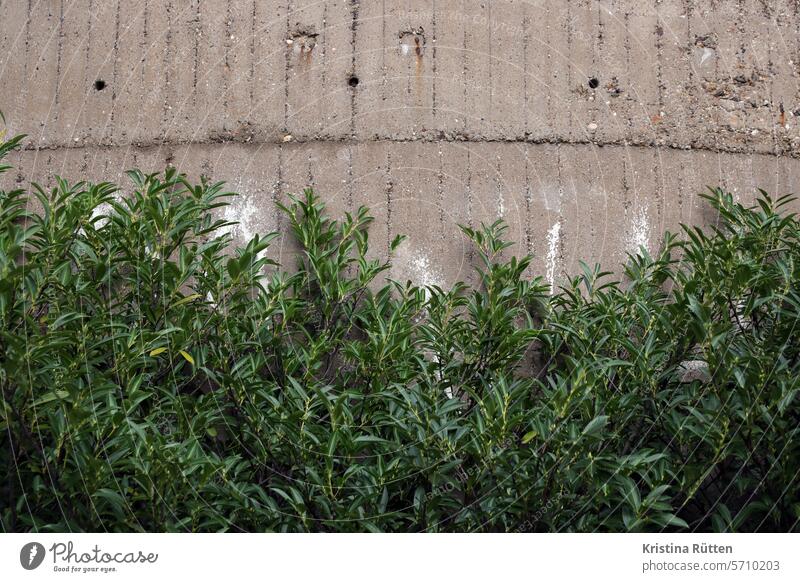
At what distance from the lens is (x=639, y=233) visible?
477cm

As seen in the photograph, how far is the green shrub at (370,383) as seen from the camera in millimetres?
3609

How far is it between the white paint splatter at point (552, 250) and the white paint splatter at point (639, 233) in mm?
386

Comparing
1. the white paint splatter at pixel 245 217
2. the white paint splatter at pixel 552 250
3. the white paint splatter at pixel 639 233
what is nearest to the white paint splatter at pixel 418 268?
the white paint splatter at pixel 552 250

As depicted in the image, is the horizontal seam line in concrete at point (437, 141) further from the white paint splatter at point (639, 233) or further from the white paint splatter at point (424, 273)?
the white paint splatter at point (424, 273)

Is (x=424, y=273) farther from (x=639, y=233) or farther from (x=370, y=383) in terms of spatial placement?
(x=639, y=233)

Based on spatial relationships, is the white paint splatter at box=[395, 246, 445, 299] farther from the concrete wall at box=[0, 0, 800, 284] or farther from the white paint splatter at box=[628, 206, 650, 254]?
the white paint splatter at box=[628, 206, 650, 254]

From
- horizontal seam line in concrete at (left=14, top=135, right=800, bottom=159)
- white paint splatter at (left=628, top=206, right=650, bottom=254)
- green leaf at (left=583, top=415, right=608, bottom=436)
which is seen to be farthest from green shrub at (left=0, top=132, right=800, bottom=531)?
horizontal seam line in concrete at (left=14, top=135, right=800, bottom=159)

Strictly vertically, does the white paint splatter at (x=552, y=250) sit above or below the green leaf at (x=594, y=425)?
above

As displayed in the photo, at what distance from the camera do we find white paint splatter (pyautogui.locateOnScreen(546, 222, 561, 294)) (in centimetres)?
470

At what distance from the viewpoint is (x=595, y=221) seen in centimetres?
477

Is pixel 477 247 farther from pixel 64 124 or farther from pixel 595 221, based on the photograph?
pixel 64 124

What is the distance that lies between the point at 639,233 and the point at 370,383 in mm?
1689
